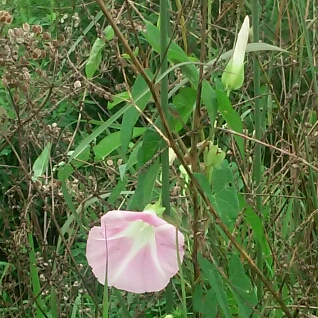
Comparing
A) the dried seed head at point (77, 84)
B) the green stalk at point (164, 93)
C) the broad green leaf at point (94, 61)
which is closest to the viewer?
the green stalk at point (164, 93)

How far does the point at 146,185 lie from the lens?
0.59 metres

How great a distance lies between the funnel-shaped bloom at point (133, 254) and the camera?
21.9 inches

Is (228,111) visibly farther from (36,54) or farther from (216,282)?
(36,54)

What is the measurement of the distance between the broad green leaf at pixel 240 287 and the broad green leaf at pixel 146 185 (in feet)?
0.37

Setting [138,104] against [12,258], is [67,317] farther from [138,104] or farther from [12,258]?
[138,104]

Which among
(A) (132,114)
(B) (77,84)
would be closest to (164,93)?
(A) (132,114)

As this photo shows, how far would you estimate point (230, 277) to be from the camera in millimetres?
633

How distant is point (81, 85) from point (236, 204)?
383 mm

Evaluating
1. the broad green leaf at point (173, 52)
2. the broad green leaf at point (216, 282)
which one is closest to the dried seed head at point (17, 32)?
the broad green leaf at point (173, 52)

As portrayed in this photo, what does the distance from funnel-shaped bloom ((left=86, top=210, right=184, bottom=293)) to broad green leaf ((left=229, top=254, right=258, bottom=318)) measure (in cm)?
9

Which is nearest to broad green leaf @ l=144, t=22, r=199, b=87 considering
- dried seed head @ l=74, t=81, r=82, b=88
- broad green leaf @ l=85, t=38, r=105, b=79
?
broad green leaf @ l=85, t=38, r=105, b=79

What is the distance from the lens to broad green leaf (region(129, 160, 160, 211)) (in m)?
0.59

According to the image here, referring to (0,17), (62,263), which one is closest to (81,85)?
(0,17)

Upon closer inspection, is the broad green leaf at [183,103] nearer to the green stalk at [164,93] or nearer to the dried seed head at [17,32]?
the green stalk at [164,93]
